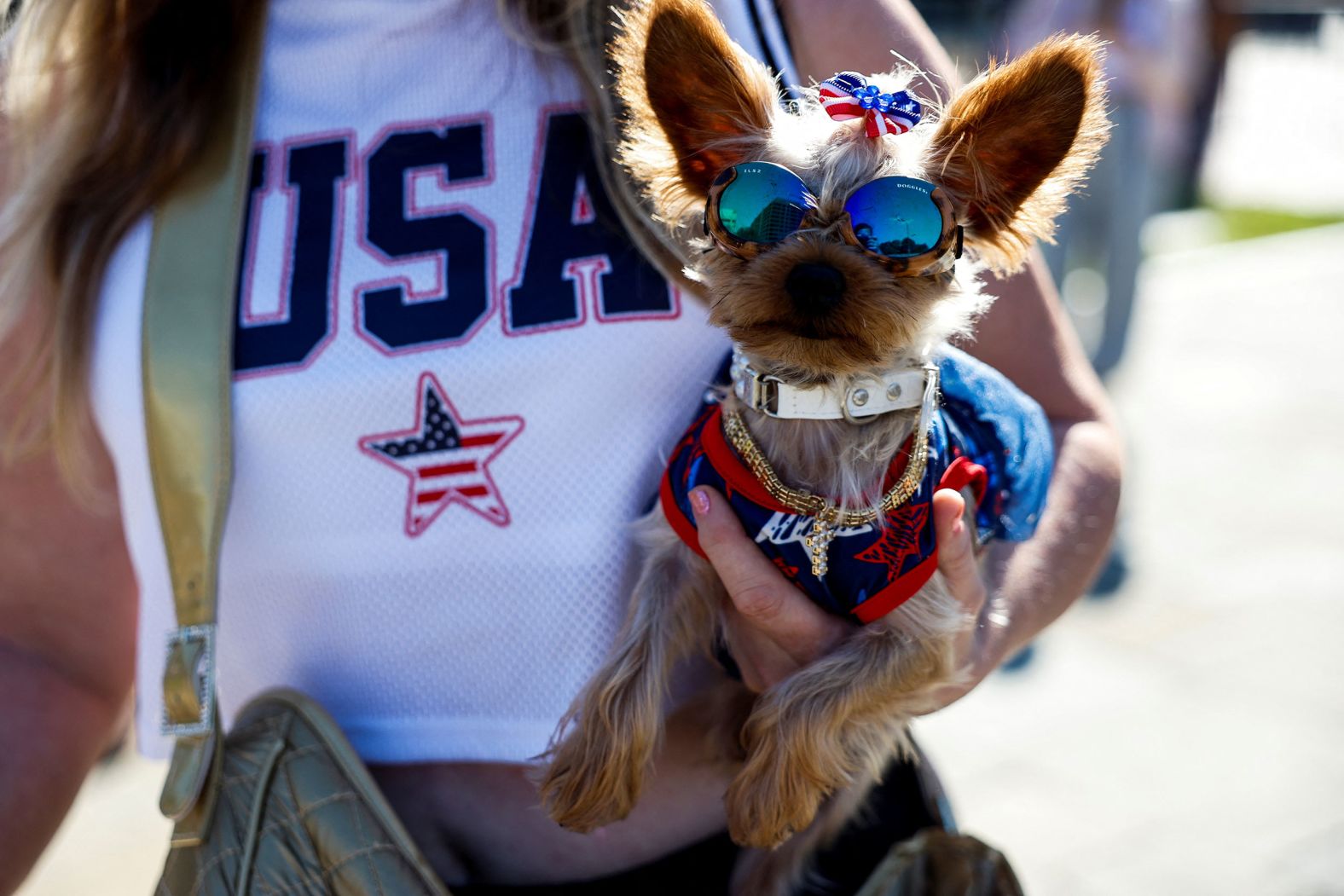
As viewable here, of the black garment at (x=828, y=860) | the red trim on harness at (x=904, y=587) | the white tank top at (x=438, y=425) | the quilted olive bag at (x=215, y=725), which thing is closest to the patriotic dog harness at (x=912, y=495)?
the red trim on harness at (x=904, y=587)

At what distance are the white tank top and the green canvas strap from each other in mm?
35

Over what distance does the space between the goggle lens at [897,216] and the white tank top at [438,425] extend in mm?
346

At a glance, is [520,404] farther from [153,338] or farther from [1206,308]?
[1206,308]

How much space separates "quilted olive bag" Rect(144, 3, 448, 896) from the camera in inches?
60.6

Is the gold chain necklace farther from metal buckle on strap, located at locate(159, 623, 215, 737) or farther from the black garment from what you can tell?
metal buckle on strap, located at locate(159, 623, 215, 737)

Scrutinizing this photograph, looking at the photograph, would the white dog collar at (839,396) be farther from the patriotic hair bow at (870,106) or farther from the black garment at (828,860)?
the black garment at (828,860)

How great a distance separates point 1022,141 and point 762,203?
0.99 feet

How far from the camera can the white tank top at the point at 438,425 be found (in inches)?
65.7

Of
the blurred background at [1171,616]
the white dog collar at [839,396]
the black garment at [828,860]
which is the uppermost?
the white dog collar at [839,396]

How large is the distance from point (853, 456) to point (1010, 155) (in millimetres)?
398

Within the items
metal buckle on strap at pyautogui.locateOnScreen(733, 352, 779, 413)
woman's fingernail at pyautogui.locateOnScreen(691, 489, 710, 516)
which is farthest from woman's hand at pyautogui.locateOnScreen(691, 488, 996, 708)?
metal buckle on strap at pyautogui.locateOnScreen(733, 352, 779, 413)

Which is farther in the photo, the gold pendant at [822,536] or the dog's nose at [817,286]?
the gold pendant at [822,536]

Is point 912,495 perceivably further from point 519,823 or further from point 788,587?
point 519,823

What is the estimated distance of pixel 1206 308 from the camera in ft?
30.0
